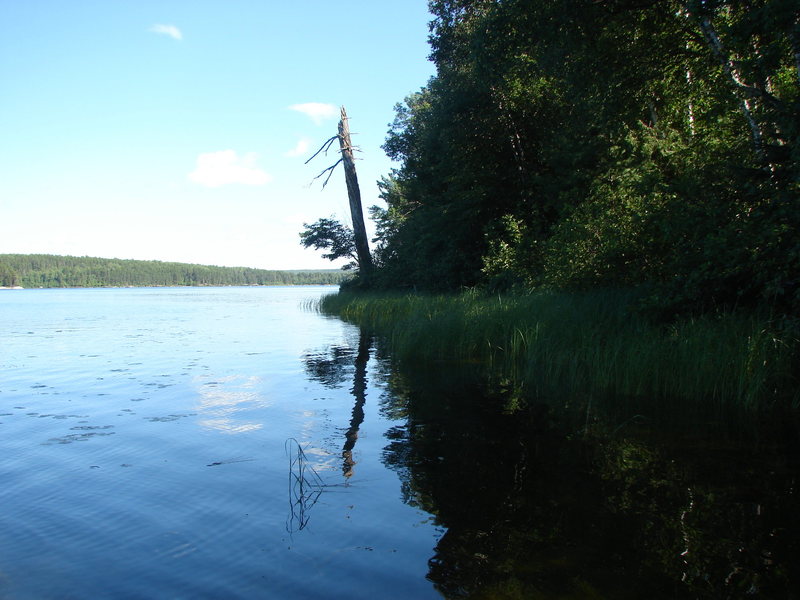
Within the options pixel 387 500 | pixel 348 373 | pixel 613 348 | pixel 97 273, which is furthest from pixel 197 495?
pixel 97 273

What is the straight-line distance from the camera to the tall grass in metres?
6.53

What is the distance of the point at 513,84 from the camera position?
57.7 ft

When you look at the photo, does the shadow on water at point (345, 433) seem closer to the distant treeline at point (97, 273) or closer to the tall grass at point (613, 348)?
the tall grass at point (613, 348)

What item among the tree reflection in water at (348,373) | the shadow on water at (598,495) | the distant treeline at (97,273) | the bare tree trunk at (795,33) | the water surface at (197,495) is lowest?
the shadow on water at (598,495)

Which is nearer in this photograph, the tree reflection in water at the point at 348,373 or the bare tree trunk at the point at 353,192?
the tree reflection in water at the point at 348,373

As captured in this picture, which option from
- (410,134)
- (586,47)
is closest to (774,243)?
(586,47)

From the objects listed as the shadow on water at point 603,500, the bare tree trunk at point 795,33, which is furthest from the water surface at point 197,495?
the bare tree trunk at point 795,33

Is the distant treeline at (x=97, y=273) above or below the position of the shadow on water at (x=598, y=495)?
above

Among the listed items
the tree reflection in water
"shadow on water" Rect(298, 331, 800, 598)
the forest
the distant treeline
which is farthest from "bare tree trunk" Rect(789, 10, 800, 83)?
the distant treeline

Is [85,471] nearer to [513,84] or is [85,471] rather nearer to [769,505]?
[769,505]

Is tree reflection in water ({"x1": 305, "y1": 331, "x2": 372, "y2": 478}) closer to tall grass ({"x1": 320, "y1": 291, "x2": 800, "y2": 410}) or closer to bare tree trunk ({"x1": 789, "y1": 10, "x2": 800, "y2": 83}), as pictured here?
tall grass ({"x1": 320, "y1": 291, "x2": 800, "y2": 410})

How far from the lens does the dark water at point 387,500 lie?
10.1ft

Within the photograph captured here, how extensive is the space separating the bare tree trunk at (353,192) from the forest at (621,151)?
4.64 m

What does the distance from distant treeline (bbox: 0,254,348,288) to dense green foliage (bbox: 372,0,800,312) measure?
106 metres
